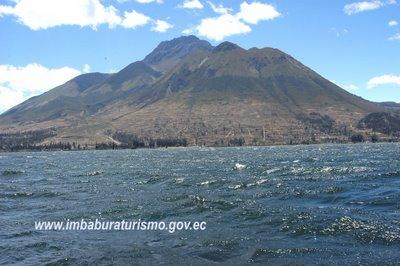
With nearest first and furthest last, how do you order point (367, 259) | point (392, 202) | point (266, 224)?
point (367, 259)
point (266, 224)
point (392, 202)

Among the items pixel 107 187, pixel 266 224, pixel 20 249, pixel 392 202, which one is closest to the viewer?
pixel 20 249

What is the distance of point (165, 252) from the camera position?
3466 centimetres

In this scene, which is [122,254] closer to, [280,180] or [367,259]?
[367,259]

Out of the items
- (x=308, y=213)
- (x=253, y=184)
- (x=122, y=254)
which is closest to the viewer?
(x=122, y=254)

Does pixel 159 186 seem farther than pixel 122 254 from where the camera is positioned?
Yes

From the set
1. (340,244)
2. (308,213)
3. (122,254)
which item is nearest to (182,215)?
(308,213)

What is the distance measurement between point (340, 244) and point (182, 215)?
18146 millimetres

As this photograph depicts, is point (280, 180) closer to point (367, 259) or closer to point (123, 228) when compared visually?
point (123, 228)

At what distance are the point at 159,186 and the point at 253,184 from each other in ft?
47.7

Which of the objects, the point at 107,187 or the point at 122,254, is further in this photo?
the point at 107,187

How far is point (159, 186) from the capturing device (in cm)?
7669

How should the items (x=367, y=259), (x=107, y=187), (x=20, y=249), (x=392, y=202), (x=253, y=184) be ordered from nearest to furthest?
1. (x=367, y=259)
2. (x=20, y=249)
3. (x=392, y=202)
4. (x=253, y=184)
5. (x=107, y=187)

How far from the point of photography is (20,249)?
37.2 metres

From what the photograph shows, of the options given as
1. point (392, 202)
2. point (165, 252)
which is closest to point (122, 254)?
point (165, 252)
